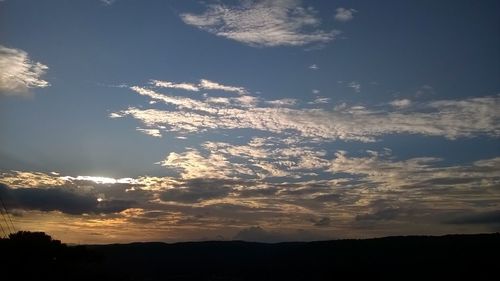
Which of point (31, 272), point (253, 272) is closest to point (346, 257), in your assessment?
point (253, 272)

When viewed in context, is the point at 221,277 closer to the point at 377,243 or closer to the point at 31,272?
the point at 377,243

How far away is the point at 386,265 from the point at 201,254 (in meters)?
65.3

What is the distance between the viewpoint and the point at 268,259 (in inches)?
6309

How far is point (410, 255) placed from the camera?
439 ft

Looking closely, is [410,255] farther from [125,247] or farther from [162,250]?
[125,247]

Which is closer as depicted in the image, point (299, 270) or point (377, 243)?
point (299, 270)

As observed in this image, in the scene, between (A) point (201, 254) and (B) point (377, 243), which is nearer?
(B) point (377, 243)

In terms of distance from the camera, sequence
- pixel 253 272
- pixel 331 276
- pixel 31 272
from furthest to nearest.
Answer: pixel 253 272, pixel 331 276, pixel 31 272

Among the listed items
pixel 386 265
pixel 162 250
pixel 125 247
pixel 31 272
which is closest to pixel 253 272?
pixel 386 265

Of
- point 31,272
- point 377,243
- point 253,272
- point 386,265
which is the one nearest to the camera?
point 31,272

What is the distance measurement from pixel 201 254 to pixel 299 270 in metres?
46.0

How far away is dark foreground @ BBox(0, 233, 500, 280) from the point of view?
7188 cm

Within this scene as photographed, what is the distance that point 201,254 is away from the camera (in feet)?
567

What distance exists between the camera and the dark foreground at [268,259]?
2830 inches
